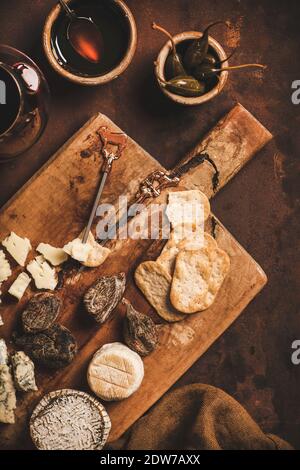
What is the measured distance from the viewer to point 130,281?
1.81 m

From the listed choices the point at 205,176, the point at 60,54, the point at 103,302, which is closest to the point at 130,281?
the point at 103,302

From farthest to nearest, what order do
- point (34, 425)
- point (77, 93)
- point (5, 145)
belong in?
1. point (77, 93)
2. point (34, 425)
3. point (5, 145)

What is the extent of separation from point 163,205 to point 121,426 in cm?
87

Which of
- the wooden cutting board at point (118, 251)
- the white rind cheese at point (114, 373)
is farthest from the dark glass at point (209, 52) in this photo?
the white rind cheese at point (114, 373)

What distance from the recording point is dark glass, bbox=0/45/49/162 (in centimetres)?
148

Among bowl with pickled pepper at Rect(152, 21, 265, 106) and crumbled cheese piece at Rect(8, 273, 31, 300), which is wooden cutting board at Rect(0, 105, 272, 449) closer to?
crumbled cheese piece at Rect(8, 273, 31, 300)

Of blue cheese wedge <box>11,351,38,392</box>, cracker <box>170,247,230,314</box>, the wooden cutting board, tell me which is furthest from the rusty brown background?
blue cheese wedge <box>11,351,38,392</box>

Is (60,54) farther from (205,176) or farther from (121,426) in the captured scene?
(121,426)

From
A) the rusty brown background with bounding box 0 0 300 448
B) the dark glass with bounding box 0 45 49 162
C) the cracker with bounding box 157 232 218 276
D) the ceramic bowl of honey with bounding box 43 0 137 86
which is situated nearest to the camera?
the dark glass with bounding box 0 45 49 162

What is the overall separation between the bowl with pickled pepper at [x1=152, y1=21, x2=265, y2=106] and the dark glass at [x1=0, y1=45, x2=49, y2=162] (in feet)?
1.43

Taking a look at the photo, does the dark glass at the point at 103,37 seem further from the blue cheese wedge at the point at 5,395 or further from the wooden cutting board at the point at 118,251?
the blue cheese wedge at the point at 5,395

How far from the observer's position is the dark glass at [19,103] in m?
1.48

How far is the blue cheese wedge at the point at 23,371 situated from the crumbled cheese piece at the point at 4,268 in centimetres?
28

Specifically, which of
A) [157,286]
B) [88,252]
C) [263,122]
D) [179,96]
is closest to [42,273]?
[88,252]
